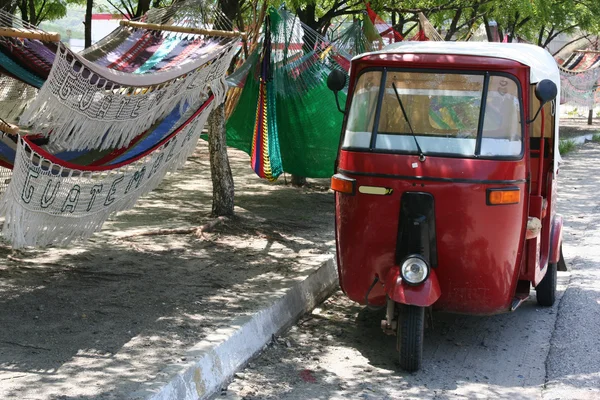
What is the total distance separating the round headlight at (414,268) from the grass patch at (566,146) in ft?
45.2

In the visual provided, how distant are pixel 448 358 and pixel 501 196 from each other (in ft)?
3.82

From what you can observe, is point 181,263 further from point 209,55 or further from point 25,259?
point 209,55

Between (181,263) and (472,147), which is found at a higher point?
(472,147)

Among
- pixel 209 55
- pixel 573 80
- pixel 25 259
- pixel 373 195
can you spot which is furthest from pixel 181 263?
pixel 573 80

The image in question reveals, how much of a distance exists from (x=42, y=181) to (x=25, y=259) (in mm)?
2128

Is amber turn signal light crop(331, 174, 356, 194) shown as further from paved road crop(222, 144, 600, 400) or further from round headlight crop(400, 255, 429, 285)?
paved road crop(222, 144, 600, 400)

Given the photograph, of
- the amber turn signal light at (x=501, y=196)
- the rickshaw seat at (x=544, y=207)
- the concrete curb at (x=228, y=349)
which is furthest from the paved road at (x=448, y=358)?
the amber turn signal light at (x=501, y=196)

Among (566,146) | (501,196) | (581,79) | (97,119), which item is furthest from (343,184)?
(581,79)

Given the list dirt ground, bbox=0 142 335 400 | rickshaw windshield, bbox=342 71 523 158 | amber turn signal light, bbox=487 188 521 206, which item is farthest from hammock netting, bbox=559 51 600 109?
amber turn signal light, bbox=487 188 521 206

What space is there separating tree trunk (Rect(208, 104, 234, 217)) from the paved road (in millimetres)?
2176

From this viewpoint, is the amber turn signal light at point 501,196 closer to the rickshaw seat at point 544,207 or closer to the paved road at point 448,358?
the rickshaw seat at point 544,207

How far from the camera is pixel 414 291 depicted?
506cm

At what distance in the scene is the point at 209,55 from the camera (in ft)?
23.7

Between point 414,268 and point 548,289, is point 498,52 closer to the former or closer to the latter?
point 414,268
